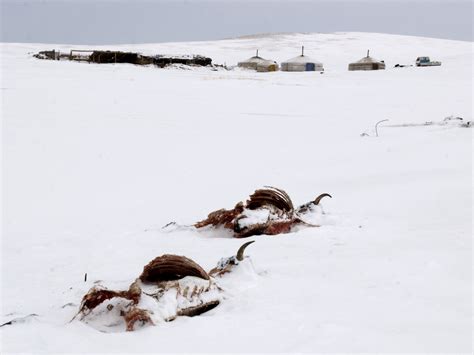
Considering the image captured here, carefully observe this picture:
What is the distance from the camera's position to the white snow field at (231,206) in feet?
8.61

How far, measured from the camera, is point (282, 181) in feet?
24.5

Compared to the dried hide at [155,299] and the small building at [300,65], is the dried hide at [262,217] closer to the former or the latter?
the dried hide at [155,299]

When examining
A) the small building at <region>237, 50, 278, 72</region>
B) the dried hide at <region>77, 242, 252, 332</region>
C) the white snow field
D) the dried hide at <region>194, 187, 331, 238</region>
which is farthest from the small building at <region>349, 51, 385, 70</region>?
the dried hide at <region>77, 242, 252, 332</region>

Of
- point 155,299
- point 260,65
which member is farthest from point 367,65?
point 155,299

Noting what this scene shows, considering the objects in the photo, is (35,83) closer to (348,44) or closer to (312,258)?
(312,258)

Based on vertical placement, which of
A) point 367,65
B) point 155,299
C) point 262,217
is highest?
point 367,65

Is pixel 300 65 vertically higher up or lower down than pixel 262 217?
higher up

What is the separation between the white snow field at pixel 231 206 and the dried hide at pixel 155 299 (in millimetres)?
70

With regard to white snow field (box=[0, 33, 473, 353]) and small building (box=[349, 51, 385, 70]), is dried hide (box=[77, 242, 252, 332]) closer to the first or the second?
white snow field (box=[0, 33, 473, 353])

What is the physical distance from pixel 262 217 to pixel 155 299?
2.00m

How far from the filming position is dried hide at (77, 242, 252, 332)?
2.81 metres

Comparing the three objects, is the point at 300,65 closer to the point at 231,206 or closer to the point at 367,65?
the point at 367,65

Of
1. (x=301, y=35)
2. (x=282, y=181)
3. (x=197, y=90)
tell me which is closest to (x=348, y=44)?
(x=301, y=35)

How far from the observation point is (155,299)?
2.93 m
